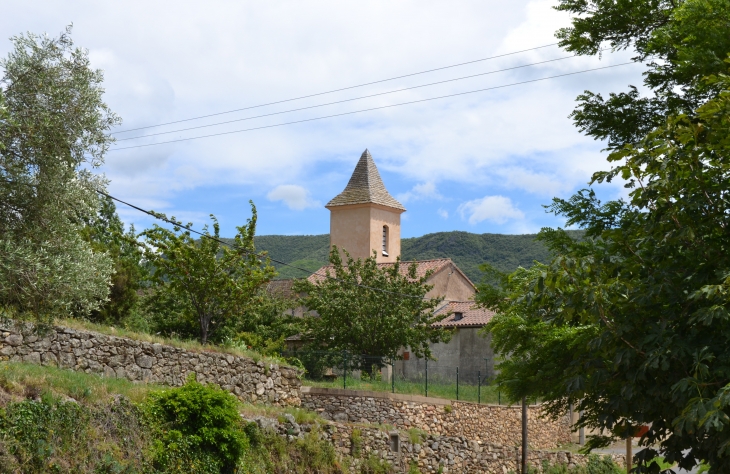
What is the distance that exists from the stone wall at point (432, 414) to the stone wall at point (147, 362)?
1273 millimetres

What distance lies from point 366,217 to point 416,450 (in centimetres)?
2623

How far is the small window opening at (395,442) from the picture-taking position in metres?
24.9

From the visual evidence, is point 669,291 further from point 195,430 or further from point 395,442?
point 395,442

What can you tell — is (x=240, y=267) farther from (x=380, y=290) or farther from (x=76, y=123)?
(x=76, y=123)

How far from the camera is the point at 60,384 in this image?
52.2 feet

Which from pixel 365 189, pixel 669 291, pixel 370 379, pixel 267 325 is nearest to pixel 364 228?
pixel 365 189

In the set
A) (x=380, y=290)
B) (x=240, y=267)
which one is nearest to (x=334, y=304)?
(x=380, y=290)

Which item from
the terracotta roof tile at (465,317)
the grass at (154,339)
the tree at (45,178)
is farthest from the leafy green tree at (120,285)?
the terracotta roof tile at (465,317)

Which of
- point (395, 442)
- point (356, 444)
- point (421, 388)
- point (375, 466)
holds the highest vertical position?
point (421, 388)

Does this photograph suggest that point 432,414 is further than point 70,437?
Yes

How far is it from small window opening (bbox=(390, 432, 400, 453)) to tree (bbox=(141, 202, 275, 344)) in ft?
22.4

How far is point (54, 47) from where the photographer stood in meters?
13.1

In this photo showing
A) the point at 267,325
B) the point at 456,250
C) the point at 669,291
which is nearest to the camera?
the point at 669,291

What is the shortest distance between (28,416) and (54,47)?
21.6ft
